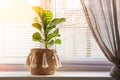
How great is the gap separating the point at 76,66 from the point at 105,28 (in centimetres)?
44

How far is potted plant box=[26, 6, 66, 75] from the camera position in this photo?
2.02 metres

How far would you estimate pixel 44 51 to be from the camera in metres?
2.03

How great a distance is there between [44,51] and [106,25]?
470 mm

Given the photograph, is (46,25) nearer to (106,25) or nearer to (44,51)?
(44,51)

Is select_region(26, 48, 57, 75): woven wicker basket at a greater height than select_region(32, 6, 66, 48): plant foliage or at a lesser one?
lesser

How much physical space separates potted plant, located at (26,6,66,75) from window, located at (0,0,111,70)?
9.6 inches

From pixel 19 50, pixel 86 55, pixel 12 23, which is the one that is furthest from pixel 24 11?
pixel 86 55

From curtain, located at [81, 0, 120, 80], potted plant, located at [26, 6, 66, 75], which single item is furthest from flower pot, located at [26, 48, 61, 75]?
curtain, located at [81, 0, 120, 80]

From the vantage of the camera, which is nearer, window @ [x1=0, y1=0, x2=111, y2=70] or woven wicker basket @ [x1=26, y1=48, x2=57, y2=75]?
woven wicker basket @ [x1=26, y1=48, x2=57, y2=75]

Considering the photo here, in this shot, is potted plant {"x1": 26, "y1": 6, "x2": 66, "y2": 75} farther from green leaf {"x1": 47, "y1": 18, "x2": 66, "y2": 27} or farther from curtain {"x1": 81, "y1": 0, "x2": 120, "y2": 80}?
curtain {"x1": 81, "y1": 0, "x2": 120, "y2": 80}

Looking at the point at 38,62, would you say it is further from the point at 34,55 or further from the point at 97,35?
the point at 97,35

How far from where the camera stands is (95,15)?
80.4 inches

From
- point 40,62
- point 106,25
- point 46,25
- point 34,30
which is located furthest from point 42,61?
point 106,25

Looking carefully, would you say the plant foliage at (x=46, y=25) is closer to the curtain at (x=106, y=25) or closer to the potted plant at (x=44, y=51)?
the potted plant at (x=44, y=51)
